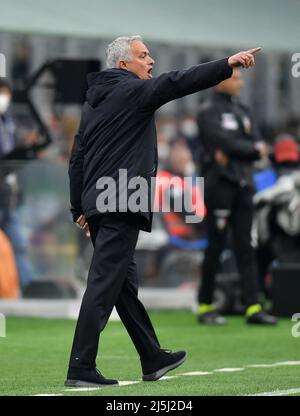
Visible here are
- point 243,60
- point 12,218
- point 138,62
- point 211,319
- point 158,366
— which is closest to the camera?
point 243,60

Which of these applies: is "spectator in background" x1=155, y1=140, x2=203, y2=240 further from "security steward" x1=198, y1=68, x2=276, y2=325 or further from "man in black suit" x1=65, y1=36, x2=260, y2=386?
"man in black suit" x1=65, y1=36, x2=260, y2=386

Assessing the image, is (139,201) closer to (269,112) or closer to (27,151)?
(27,151)

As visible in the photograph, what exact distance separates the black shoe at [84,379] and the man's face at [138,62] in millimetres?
1715

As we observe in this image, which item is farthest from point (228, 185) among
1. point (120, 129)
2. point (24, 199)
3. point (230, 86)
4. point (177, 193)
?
point (120, 129)

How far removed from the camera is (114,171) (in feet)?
27.2

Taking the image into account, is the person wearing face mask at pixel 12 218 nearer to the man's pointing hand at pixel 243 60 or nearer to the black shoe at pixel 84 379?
the black shoe at pixel 84 379

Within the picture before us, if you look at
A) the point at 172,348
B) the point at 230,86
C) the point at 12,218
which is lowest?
the point at 172,348

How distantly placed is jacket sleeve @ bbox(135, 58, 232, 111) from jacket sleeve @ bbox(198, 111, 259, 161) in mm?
4998

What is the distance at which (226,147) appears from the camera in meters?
13.2

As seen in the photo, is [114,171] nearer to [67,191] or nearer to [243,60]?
[243,60]

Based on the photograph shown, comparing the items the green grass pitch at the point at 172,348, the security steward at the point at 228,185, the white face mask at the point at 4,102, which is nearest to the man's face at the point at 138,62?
the green grass pitch at the point at 172,348

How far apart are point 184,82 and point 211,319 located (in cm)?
553
